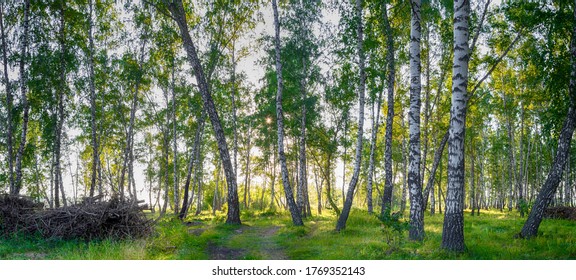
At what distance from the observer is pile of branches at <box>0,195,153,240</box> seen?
419 inches

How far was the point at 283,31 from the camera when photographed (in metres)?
18.1

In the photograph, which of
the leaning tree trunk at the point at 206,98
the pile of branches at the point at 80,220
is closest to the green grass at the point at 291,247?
the pile of branches at the point at 80,220

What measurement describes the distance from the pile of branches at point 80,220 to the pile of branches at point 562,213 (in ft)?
71.4

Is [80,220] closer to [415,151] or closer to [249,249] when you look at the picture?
[249,249]

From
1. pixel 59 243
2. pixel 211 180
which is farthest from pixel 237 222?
pixel 211 180

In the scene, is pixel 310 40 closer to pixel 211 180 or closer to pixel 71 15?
pixel 71 15

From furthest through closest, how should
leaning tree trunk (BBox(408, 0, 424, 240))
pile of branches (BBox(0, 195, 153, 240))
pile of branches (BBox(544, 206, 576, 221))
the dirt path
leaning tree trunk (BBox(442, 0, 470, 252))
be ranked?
pile of branches (BBox(544, 206, 576, 221)) → pile of branches (BBox(0, 195, 153, 240)) → leaning tree trunk (BBox(408, 0, 424, 240)) → the dirt path → leaning tree trunk (BBox(442, 0, 470, 252))

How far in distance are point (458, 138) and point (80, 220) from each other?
1071cm

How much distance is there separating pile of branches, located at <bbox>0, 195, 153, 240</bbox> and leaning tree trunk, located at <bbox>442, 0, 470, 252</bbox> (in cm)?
901

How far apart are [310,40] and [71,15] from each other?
13.9m

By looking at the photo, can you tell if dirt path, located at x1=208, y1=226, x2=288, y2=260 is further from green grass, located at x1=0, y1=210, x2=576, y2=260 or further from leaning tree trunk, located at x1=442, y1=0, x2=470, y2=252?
leaning tree trunk, located at x1=442, y1=0, x2=470, y2=252

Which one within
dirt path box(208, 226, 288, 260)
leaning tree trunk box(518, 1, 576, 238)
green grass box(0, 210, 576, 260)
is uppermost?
leaning tree trunk box(518, 1, 576, 238)

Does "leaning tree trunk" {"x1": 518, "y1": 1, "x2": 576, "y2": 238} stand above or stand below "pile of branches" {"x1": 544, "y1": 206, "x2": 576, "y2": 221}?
above

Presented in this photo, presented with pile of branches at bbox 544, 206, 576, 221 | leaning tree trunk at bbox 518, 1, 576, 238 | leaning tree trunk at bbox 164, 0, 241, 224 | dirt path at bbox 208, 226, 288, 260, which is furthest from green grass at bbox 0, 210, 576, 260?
pile of branches at bbox 544, 206, 576, 221
